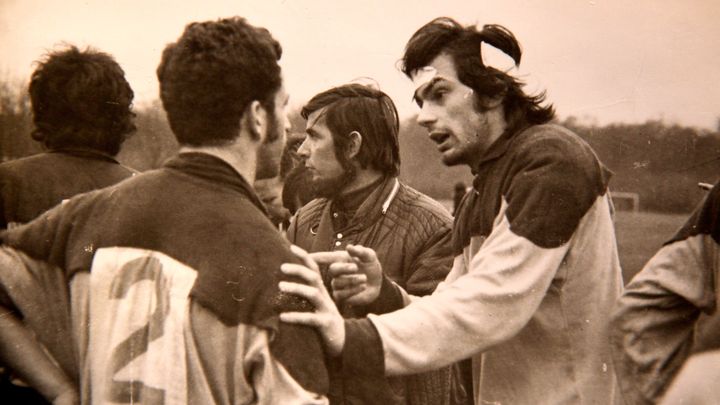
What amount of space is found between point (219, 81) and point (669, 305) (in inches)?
65.1

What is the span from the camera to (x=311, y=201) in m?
3.02

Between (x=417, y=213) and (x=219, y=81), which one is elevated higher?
(x=219, y=81)

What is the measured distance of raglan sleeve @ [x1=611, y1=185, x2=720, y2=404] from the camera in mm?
2885

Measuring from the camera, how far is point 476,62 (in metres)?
2.92

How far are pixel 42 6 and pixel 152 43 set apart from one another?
0.44 meters

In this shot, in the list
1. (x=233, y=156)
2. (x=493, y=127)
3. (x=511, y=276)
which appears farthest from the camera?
(x=493, y=127)

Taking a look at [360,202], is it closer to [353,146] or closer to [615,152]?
[353,146]

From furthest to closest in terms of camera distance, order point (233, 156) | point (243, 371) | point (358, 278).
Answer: point (358, 278) < point (233, 156) < point (243, 371)

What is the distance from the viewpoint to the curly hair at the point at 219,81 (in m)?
2.49

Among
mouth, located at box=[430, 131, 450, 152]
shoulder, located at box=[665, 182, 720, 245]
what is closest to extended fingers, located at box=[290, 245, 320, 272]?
mouth, located at box=[430, 131, 450, 152]

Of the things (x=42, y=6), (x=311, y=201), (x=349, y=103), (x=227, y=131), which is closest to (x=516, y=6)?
(x=349, y=103)

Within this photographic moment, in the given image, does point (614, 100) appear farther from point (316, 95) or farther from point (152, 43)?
point (152, 43)

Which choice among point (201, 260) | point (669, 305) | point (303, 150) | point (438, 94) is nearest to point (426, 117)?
point (438, 94)

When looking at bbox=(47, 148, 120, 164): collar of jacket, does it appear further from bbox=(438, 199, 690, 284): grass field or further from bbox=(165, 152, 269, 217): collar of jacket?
bbox=(438, 199, 690, 284): grass field
